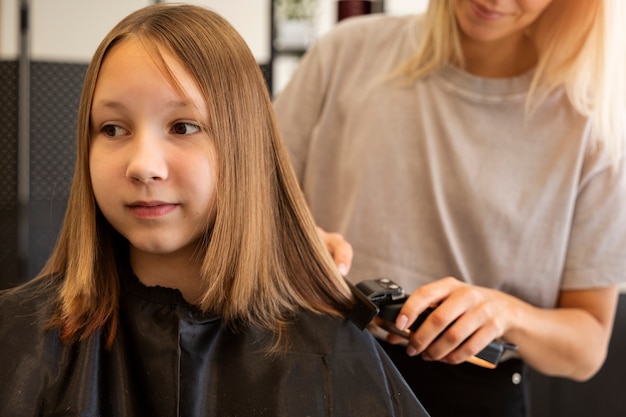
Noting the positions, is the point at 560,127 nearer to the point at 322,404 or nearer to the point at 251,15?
the point at 322,404

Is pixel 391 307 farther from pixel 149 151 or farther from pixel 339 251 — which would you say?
pixel 149 151

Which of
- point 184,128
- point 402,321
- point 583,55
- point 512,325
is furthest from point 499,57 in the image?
point 184,128

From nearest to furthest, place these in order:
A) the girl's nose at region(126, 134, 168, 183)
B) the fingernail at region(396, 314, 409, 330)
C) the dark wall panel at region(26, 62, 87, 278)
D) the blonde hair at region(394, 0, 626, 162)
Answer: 1. the girl's nose at region(126, 134, 168, 183)
2. the fingernail at region(396, 314, 409, 330)
3. the blonde hair at region(394, 0, 626, 162)
4. the dark wall panel at region(26, 62, 87, 278)

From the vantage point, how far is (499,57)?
1629 millimetres

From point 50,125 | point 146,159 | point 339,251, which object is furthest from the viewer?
point 50,125

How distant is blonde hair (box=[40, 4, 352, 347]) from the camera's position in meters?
1.15

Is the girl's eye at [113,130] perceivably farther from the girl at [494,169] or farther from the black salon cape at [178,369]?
the girl at [494,169]

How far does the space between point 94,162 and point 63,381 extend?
0.32m

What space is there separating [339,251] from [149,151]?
441mm

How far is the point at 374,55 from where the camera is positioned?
1.70m

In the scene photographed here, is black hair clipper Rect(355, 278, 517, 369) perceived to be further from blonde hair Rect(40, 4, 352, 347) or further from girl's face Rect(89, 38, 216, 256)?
girl's face Rect(89, 38, 216, 256)

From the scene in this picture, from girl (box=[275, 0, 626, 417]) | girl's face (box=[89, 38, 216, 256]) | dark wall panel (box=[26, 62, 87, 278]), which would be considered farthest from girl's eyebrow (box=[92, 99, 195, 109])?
dark wall panel (box=[26, 62, 87, 278])

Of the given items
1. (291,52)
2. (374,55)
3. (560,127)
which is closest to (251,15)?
(291,52)

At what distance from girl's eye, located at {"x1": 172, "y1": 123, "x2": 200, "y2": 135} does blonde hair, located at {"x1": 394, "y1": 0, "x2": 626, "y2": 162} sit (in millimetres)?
668
